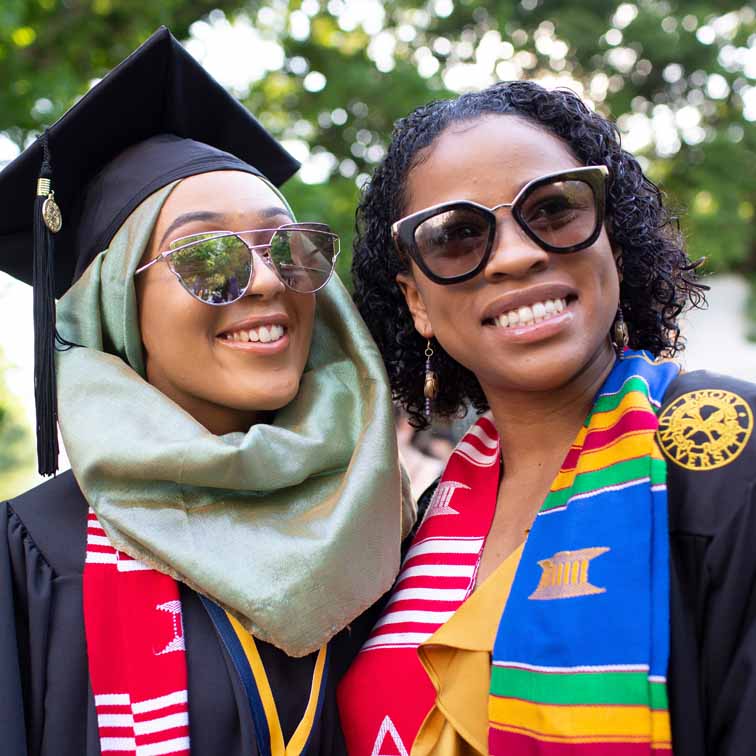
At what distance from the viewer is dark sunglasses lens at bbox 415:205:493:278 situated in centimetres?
198

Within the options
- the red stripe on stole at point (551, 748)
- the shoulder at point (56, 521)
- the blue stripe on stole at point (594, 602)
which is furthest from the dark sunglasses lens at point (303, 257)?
the red stripe on stole at point (551, 748)

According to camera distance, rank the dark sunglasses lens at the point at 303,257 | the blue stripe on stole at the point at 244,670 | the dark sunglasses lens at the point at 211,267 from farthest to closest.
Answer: the dark sunglasses lens at the point at 303,257 < the dark sunglasses lens at the point at 211,267 < the blue stripe on stole at the point at 244,670

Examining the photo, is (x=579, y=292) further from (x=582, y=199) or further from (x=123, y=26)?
(x=123, y=26)

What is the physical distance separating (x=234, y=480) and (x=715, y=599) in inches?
45.8

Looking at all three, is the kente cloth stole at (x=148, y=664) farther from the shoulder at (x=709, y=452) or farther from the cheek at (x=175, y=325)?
the shoulder at (x=709, y=452)

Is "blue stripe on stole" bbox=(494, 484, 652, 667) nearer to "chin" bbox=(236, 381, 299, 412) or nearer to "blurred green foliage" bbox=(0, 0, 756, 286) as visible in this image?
"chin" bbox=(236, 381, 299, 412)

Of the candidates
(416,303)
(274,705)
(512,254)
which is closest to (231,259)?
(416,303)

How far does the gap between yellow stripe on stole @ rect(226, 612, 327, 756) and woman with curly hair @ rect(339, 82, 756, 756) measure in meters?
0.11

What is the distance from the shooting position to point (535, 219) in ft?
6.41

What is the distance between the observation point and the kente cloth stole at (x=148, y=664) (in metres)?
1.95

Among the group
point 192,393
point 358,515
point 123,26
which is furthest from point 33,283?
point 123,26

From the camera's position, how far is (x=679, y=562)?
1.65 meters

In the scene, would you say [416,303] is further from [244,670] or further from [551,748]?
[551,748]

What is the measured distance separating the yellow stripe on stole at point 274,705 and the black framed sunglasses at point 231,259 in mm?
858
